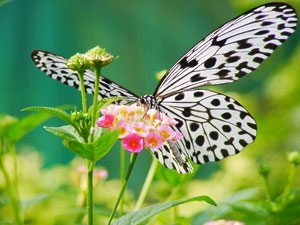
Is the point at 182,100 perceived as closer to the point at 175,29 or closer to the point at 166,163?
the point at 166,163

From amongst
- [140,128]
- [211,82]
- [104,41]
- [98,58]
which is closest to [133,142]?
[140,128]

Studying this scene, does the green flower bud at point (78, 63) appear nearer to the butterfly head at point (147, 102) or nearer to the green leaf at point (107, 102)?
the green leaf at point (107, 102)

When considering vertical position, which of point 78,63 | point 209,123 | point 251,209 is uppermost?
point 78,63

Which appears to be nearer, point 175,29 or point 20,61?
point 20,61

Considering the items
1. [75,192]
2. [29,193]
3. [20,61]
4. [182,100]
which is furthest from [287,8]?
[20,61]

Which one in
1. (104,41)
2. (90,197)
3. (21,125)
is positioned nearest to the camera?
(90,197)

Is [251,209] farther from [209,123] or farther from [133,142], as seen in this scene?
[133,142]

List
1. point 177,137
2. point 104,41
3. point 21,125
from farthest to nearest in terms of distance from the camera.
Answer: point 104,41 → point 21,125 → point 177,137
